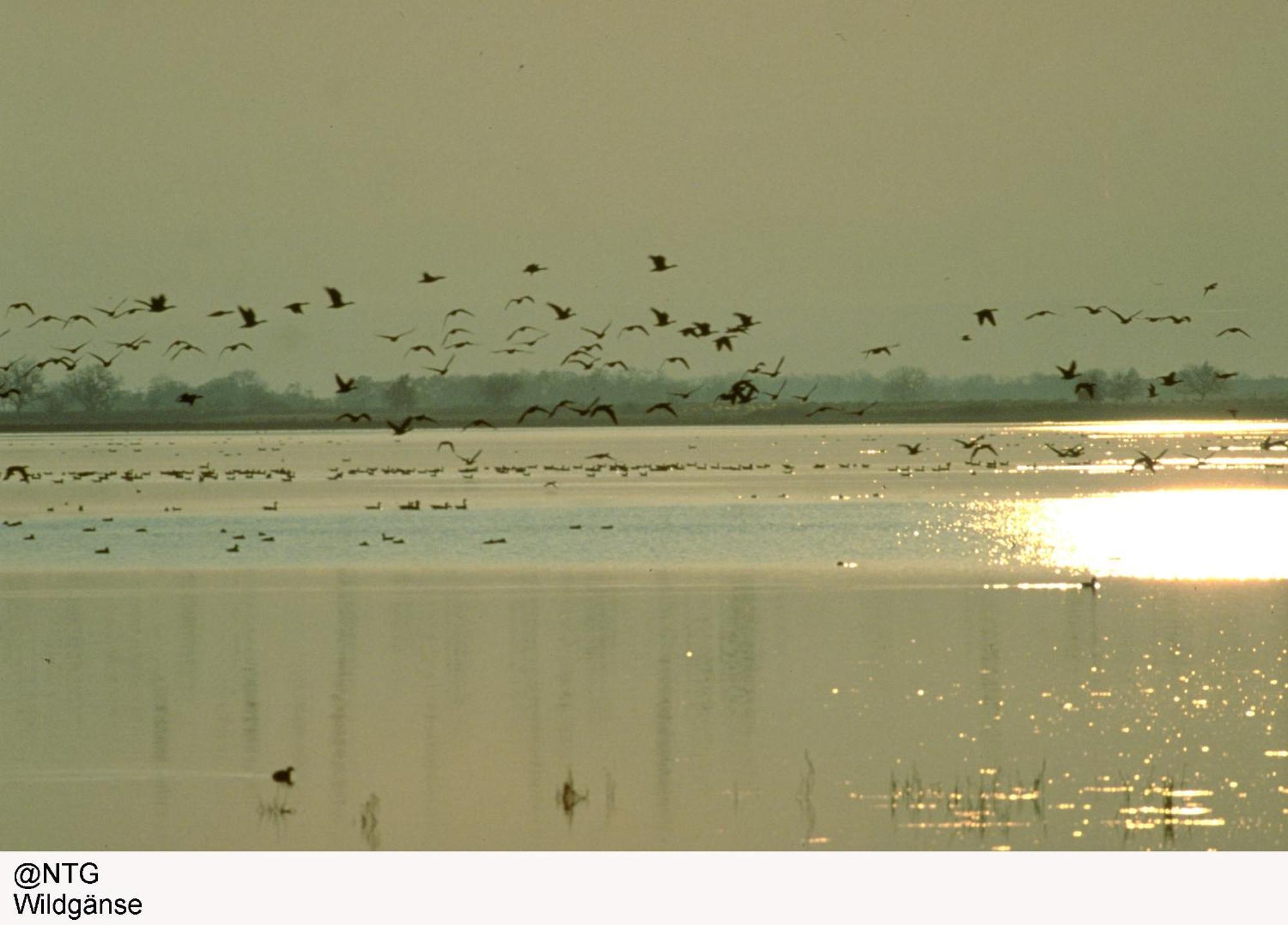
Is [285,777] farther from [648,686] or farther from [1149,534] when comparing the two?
[1149,534]

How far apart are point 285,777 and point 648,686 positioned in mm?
6698

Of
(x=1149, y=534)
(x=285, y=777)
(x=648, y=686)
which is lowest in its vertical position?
(x=285, y=777)

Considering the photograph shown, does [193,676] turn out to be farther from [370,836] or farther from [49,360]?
[49,360]

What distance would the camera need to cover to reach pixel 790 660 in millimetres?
26203

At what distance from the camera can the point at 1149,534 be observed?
174ft

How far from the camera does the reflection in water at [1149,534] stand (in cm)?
4144

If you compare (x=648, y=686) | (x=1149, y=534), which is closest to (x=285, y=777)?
(x=648, y=686)

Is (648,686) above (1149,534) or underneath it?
underneath

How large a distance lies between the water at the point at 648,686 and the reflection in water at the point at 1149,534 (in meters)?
0.32

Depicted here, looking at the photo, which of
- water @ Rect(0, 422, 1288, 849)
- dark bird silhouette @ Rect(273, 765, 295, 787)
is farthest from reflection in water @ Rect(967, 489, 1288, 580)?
dark bird silhouette @ Rect(273, 765, 295, 787)

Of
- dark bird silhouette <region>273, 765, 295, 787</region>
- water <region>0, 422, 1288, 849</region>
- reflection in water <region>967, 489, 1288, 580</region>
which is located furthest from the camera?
reflection in water <region>967, 489, 1288, 580</region>

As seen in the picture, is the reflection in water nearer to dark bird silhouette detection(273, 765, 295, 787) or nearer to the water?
the water

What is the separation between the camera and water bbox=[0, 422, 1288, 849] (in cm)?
1683

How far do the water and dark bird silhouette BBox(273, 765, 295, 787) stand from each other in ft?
0.49
